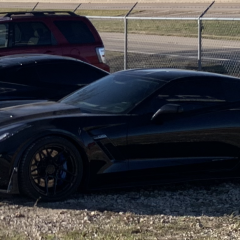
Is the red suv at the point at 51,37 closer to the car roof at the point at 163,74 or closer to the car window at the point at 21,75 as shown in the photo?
the car window at the point at 21,75

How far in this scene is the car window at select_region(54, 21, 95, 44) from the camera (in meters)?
12.8

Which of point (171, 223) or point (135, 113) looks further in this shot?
point (135, 113)

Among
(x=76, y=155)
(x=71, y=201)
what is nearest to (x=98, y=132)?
(x=76, y=155)

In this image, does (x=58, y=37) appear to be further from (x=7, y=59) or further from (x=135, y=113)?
(x=135, y=113)

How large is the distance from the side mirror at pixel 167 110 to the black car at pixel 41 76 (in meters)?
3.17

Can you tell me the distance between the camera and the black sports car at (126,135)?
6156mm

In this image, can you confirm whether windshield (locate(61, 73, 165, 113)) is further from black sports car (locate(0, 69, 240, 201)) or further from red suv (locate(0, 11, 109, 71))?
red suv (locate(0, 11, 109, 71))

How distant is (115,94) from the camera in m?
7.09

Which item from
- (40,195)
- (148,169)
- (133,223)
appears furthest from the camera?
(148,169)

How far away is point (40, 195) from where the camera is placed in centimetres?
616

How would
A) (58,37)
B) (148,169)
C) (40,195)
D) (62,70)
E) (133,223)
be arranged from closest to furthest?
(133,223), (40,195), (148,169), (62,70), (58,37)

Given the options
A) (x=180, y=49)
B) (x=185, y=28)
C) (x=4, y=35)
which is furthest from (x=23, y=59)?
(x=185, y=28)

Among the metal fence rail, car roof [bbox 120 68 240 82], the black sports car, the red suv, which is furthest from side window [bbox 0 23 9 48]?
car roof [bbox 120 68 240 82]

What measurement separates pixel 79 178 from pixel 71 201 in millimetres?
243
